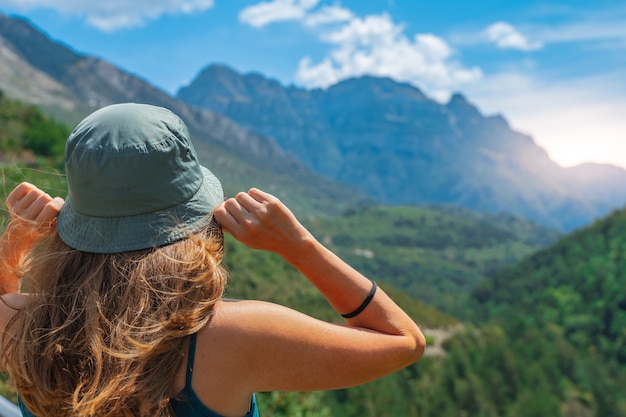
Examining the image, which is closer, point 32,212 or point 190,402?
point 190,402

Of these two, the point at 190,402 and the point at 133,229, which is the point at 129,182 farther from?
the point at 190,402

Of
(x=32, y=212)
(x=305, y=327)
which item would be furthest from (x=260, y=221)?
(x=32, y=212)

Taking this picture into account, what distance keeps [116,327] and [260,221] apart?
50 centimetres

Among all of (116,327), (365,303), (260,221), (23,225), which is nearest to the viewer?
(116,327)

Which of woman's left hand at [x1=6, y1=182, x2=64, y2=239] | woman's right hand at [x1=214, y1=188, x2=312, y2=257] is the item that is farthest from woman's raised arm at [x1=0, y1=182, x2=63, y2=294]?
woman's right hand at [x1=214, y1=188, x2=312, y2=257]

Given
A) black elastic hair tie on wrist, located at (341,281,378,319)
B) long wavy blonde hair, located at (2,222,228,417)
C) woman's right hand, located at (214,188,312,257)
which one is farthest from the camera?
black elastic hair tie on wrist, located at (341,281,378,319)

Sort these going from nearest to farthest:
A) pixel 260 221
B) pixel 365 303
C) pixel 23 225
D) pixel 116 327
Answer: pixel 116 327, pixel 260 221, pixel 365 303, pixel 23 225

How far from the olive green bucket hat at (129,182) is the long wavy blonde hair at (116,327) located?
51mm

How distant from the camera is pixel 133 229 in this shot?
150cm

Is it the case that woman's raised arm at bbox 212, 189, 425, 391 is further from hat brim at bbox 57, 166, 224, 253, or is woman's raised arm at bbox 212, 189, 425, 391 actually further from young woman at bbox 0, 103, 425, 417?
hat brim at bbox 57, 166, 224, 253

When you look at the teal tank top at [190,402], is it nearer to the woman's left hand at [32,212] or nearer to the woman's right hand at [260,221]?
the woman's right hand at [260,221]

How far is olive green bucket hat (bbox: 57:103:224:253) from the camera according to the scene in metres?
1.46

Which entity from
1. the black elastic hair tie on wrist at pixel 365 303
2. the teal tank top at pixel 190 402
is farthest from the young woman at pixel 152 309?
the black elastic hair tie on wrist at pixel 365 303

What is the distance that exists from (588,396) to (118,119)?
214 feet
